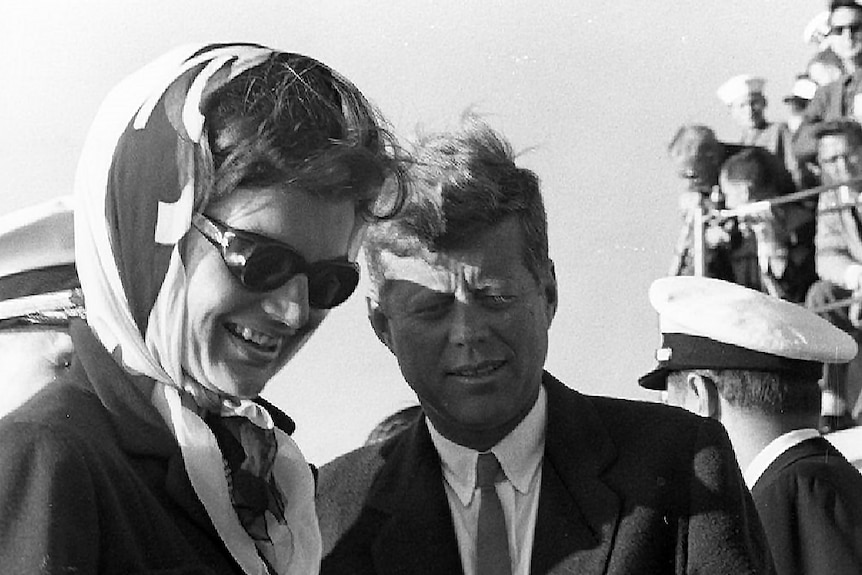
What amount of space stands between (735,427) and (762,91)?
0.50m

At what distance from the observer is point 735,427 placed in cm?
186

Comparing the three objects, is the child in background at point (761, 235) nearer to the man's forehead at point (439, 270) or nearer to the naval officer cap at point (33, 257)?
the man's forehead at point (439, 270)

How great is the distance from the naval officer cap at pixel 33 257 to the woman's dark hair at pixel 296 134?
1.03ft

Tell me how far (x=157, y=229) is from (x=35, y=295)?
331 mm

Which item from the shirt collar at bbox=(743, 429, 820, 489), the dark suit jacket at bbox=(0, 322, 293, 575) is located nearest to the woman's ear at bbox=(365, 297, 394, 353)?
the dark suit jacket at bbox=(0, 322, 293, 575)

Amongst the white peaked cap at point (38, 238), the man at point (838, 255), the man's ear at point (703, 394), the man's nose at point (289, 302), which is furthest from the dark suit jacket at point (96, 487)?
the man at point (838, 255)

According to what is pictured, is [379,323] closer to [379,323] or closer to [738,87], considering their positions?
[379,323]

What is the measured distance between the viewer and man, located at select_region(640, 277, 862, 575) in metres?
1.79

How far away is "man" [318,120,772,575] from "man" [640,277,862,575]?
0.22 meters

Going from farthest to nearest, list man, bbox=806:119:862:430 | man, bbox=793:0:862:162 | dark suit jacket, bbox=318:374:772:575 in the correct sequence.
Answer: man, bbox=793:0:862:162
man, bbox=806:119:862:430
dark suit jacket, bbox=318:374:772:575

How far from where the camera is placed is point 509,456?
163 centimetres

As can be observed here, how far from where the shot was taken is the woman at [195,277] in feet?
4.03

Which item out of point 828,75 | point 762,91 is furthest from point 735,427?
point 828,75

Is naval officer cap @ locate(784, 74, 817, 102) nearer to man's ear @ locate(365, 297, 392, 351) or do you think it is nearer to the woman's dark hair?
man's ear @ locate(365, 297, 392, 351)
